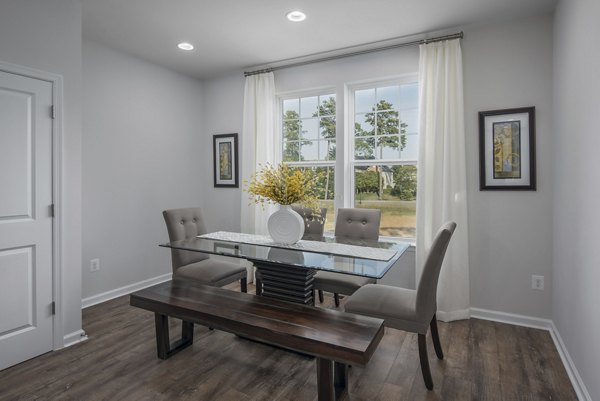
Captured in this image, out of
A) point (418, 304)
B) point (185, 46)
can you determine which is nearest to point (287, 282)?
point (418, 304)

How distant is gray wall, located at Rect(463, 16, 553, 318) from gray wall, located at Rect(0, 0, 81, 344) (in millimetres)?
3401

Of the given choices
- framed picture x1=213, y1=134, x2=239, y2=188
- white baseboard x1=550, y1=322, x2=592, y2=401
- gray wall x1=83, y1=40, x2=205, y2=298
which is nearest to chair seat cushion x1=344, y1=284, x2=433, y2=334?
white baseboard x1=550, y1=322, x2=592, y2=401

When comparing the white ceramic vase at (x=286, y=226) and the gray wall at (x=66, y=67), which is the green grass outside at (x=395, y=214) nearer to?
the white ceramic vase at (x=286, y=226)

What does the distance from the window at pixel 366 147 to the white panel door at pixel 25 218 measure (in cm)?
255

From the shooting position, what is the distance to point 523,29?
2.96m

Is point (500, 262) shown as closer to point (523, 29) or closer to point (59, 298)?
point (523, 29)

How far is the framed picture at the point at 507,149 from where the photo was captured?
9.69ft

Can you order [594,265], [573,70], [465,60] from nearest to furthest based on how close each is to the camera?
[594,265]
[573,70]
[465,60]

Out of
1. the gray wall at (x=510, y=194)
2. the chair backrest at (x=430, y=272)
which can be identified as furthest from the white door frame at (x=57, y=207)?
the gray wall at (x=510, y=194)

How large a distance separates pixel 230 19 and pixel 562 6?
8.68 ft

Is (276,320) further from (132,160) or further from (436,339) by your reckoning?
(132,160)

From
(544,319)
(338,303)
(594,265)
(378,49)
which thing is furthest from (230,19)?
(544,319)

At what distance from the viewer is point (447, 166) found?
3141mm

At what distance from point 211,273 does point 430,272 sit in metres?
1.82
